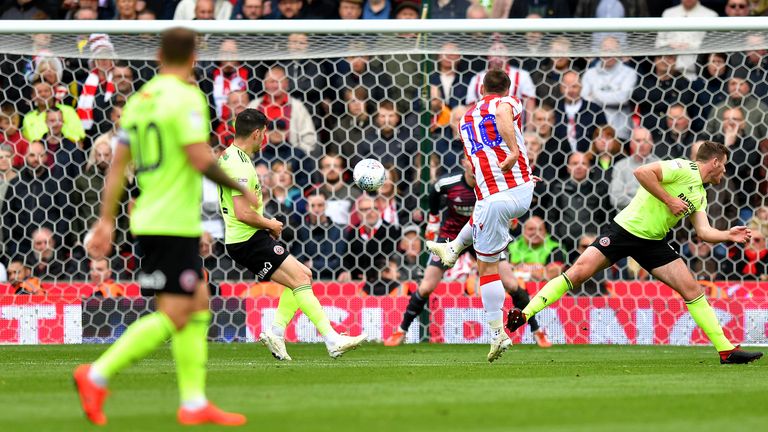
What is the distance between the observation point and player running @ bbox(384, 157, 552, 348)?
12.6 metres

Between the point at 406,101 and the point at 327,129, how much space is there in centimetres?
96

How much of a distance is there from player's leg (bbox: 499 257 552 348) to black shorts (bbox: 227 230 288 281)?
3057 mm

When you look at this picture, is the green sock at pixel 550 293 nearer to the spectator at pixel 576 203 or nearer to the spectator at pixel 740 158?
the spectator at pixel 576 203

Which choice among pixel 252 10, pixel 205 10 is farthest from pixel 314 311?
pixel 205 10

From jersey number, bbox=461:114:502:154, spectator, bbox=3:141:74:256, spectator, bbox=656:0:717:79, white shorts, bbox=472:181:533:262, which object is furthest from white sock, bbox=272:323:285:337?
spectator, bbox=656:0:717:79

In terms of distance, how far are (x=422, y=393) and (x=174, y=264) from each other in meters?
1.96

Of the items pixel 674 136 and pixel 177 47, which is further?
pixel 674 136

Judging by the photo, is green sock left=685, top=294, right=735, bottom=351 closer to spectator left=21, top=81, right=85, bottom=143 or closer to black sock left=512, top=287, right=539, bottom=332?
black sock left=512, top=287, right=539, bottom=332

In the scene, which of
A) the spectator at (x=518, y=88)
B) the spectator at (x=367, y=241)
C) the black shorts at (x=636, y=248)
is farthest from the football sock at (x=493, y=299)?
the spectator at (x=518, y=88)

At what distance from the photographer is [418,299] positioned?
12688mm

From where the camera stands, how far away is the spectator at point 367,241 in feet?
44.5

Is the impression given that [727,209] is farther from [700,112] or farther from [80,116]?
[80,116]

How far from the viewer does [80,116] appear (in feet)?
45.3

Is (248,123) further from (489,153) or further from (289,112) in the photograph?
(289,112)
